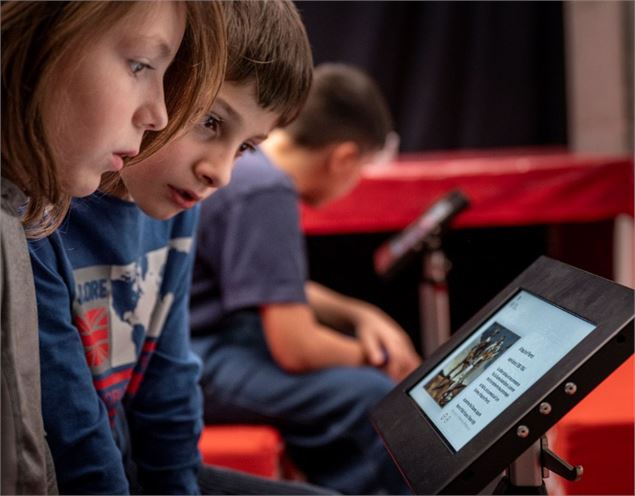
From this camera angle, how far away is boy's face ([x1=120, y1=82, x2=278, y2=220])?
0.85m

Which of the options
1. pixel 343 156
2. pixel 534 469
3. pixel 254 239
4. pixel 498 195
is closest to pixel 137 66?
pixel 534 469

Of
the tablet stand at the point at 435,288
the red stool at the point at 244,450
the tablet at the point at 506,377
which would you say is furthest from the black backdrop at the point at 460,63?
the tablet at the point at 506,377

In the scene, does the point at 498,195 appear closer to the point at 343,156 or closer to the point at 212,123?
the point at 343,156

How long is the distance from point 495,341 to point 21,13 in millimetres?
489

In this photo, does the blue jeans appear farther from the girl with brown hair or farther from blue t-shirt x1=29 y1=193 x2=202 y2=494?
the girl with brown hair

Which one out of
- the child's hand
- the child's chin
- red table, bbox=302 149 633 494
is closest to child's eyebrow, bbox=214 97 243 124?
the child's chin

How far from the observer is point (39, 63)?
62 cm

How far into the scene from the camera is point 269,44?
2.72ft

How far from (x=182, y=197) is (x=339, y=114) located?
91cm

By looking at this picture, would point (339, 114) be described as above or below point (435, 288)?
above

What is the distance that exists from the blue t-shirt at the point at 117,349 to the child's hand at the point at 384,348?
76cm

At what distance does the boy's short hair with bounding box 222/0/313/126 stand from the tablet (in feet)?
0.98

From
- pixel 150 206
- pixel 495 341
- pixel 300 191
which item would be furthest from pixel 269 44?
pixel 300 191

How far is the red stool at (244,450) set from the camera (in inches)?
54.9
